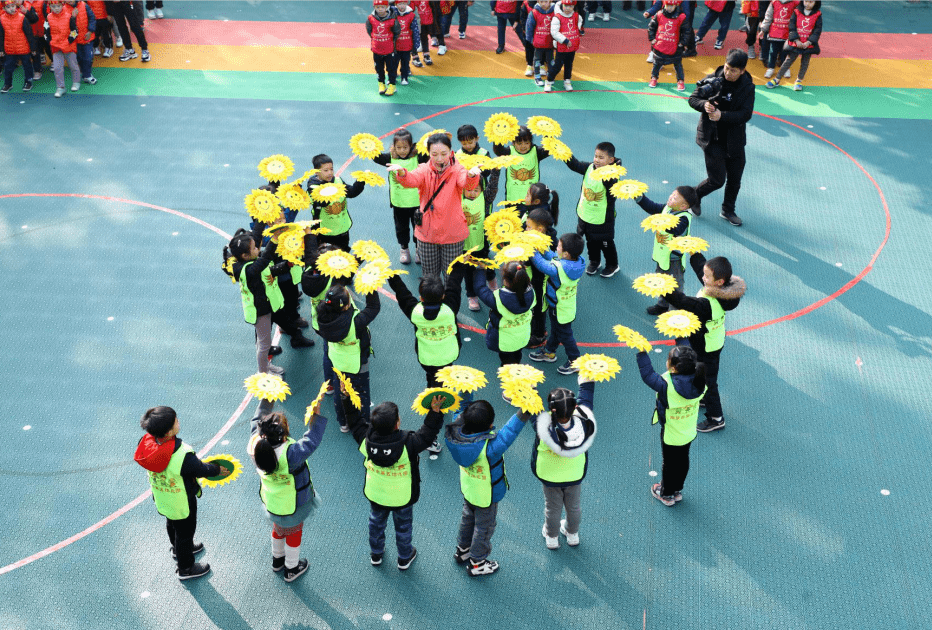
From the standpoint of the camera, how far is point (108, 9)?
45.3 ft

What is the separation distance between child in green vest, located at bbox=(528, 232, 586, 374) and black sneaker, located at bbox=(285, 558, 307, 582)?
265cm

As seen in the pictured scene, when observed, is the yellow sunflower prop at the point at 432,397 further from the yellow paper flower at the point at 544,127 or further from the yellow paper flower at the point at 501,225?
the yellow paper flower at the point at 544,127

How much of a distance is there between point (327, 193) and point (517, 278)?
2.20 metres

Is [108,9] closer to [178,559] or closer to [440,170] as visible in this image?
[440,170]

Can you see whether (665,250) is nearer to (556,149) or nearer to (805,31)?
(556,149)

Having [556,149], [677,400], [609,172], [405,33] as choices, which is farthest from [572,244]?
[405,33]

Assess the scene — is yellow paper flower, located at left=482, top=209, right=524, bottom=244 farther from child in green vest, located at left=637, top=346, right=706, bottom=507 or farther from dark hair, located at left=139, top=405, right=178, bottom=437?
dark hair, located at left=139, top=405, right=178, bottom=437

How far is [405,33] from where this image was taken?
40.6 feet

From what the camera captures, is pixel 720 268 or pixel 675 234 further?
pixel 675 234

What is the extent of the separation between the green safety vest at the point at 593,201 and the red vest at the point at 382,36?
5.54m

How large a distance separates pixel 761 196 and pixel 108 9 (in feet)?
37.6

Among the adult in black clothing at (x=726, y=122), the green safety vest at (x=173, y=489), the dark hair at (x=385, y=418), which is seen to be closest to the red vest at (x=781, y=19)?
the adult in black clothing at (x=726, y=122)

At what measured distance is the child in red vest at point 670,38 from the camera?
11.9 metres

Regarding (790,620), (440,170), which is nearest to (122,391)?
(440,170)
